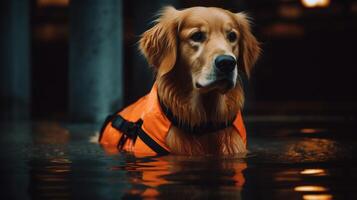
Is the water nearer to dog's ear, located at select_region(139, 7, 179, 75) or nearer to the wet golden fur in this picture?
the wet golden fur

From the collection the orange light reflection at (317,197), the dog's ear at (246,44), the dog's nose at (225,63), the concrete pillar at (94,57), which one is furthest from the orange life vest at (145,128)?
the concrete pillar at (94,57)

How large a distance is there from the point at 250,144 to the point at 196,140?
5.75 ft

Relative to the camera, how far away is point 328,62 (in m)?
26.1

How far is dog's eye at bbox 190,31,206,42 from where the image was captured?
761 cm

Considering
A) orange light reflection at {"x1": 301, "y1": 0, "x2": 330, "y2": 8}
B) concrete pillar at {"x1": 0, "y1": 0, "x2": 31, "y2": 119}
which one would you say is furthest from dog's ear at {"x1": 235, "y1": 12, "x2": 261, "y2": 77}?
orange light reflection at {"x1": 301, "y1": 0, "x2": 330, "y2": 8}

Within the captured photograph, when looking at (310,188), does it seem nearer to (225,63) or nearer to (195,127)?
(225,63)

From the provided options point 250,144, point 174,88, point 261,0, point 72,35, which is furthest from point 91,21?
point 261,0

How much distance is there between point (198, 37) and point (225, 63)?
0.54m

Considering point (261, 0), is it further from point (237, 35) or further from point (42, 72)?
point (237, 35)

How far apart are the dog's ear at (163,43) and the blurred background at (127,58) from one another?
5.28 metres

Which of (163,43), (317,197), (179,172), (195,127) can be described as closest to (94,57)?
(163,43)

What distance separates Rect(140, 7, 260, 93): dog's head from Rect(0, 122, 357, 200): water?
69 cm

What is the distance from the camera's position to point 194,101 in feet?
25.7

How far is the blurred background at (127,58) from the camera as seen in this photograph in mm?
13625
